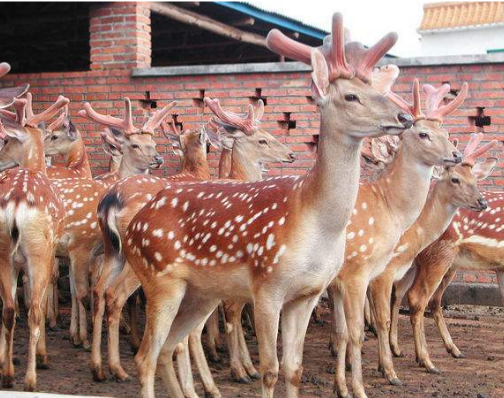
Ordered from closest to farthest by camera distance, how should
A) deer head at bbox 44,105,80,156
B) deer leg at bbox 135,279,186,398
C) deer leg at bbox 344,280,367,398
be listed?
deer leg at bbox 135,279,186,398
deer leg at bbox 344,280,367,398
deer head at bbox 44,105,80,156

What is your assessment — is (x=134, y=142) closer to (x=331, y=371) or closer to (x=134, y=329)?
(x=134, y=329)

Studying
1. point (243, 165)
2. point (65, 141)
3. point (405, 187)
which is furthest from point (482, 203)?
point (65, 141)

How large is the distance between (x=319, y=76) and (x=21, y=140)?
13.8 ft

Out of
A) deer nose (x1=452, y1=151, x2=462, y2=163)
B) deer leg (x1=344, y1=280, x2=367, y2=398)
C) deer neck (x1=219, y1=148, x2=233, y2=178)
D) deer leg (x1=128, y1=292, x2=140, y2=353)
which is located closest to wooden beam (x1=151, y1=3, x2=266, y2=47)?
deer neck (x1=219, y1=148, x2=233, y2=178)

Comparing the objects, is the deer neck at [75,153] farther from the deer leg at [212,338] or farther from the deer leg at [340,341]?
the deer leg at [340,341]

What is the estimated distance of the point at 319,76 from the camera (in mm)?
5367

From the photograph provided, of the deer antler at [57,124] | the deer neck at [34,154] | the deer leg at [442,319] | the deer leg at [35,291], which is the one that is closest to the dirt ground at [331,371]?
the deer leg at [442,319]

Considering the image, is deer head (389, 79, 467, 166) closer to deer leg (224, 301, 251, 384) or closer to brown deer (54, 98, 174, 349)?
→ deer leg (224, 301, 251, 384)

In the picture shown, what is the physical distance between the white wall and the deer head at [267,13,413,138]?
21995 mm

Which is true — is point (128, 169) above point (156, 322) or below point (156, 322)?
above

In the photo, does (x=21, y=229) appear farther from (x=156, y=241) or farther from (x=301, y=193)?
(x=301, y=193)

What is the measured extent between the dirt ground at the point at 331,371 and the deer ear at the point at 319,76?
2.50 meters

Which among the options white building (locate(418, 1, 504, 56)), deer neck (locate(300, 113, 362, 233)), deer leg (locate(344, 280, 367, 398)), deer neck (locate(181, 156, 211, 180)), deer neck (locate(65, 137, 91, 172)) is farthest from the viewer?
white building (locate(418, 1, 504, 56))

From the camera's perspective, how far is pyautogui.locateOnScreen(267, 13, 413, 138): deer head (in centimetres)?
523
